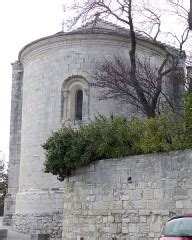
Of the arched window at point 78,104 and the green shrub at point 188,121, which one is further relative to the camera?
the arched window at point 78,104

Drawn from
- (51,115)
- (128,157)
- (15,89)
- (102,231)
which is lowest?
(102,231)

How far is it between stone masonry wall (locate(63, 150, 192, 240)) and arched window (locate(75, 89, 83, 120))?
7.83m

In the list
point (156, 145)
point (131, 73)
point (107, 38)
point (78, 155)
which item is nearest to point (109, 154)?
point (78, 155)

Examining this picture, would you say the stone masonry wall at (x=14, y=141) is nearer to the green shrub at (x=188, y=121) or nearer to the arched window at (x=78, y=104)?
the arched window at (x=78, y=104)

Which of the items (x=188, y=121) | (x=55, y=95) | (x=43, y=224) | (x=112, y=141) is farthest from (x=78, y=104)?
(x=188, y=121)

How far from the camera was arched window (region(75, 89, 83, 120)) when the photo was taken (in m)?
24.3

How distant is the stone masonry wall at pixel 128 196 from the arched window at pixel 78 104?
783cm

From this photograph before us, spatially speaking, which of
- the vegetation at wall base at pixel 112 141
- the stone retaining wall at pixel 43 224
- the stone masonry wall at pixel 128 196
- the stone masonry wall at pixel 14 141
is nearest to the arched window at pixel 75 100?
the stone retaining wall at pixel 43 224

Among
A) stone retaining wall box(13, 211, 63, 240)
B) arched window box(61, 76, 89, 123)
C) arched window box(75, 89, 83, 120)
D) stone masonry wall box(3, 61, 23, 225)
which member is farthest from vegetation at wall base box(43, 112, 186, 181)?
stone masonry wall box(3, 61, 23, 225)

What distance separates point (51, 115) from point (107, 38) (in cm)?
461

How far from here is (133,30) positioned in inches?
850

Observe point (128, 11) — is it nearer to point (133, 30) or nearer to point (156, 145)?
point (133, 30)

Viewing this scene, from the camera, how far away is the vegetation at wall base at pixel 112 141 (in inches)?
559

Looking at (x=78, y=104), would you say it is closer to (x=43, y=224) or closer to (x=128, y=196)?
(x=43, y=224)
